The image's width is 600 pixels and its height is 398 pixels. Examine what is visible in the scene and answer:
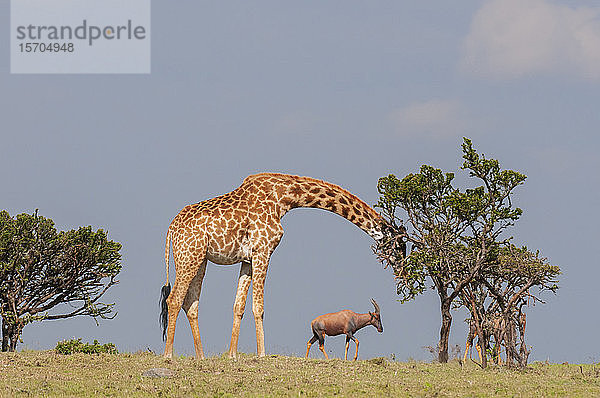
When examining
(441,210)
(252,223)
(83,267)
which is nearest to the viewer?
(252,223)

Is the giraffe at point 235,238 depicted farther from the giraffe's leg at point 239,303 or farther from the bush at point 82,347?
the bush at point 82,347

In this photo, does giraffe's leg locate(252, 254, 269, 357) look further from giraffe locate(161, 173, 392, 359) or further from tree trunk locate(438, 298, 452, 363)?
tree trunk locate(438, 298, 452, 363)

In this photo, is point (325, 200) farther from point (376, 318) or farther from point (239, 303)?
point (376, 318)

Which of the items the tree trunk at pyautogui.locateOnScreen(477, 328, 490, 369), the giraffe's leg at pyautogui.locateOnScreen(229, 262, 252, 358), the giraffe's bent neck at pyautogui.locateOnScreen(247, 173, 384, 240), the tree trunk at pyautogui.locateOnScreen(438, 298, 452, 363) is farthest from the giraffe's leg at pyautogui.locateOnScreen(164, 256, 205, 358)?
the tree trunk at pyautogui.locateOnScreen(477, 328, 490, 369)

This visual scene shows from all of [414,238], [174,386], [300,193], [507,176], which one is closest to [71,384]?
[174,386]

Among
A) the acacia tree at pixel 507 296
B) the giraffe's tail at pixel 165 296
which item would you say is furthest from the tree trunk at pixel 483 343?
the giraffe's tail at pixel 165 296

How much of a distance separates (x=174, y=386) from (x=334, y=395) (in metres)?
3.62

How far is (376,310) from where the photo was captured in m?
26.7

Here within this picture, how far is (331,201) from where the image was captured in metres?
23.4

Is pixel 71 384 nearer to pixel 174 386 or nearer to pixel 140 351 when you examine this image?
pixel 174 386

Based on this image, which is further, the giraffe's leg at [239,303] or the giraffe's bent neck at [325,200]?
the giraffe's bent neck at [325,200]

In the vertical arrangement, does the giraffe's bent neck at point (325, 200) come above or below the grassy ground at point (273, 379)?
above

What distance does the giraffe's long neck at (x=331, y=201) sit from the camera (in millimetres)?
22766

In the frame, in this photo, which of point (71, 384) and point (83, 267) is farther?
point (83, 267)
